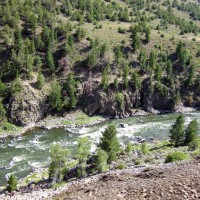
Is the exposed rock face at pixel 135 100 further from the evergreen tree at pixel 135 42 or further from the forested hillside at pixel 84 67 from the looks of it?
the evergreen tree at pixel 135 42

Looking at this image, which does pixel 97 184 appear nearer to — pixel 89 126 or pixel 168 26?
pixel 89 126

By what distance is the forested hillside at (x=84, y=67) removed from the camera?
9925 cm

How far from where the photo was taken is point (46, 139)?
3280 inches

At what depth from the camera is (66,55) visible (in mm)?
112938

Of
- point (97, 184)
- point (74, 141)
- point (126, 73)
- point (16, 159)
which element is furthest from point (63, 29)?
point (97, 184)

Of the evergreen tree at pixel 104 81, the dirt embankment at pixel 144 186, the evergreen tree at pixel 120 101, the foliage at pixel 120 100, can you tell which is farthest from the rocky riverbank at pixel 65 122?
the dirt embankment at pixel 144 186

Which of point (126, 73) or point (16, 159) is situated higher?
point (126, 73)

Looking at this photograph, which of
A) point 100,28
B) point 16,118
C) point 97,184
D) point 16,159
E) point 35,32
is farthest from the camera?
point 100,28

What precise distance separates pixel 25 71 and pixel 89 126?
2876 cm

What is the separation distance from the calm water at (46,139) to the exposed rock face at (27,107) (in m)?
6.09

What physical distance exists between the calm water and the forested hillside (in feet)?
26.6

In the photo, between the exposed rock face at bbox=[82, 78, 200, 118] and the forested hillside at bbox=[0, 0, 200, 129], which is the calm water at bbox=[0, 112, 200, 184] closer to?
the exposed rock face at bbox=[82, 78, 200, 118]

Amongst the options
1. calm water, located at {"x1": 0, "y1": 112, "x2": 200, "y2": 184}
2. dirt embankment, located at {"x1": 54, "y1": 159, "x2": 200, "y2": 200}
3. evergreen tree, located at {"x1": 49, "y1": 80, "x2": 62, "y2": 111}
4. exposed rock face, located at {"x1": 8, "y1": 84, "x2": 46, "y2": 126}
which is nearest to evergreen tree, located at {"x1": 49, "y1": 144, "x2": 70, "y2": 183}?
calm water, located at {"x1": 0, "y1": 112, "x2": 200, "y2": 184}

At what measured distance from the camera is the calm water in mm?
67250
